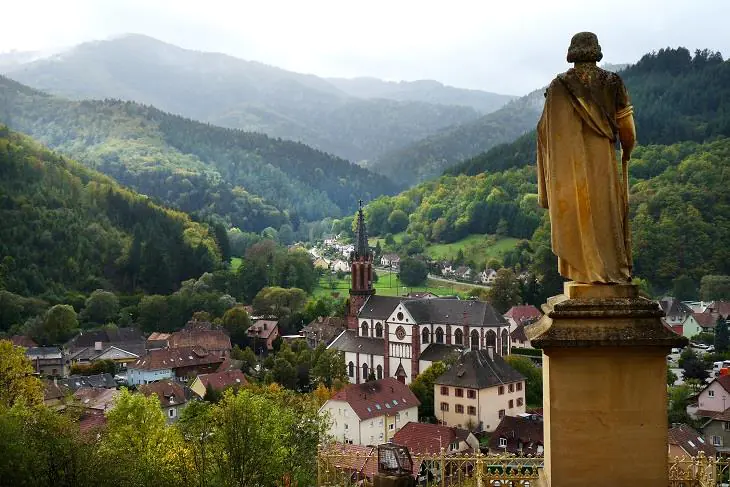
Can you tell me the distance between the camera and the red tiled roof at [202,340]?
233ft

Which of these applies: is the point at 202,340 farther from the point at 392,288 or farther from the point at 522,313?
the point at 392,288

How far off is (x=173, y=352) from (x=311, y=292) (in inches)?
1719

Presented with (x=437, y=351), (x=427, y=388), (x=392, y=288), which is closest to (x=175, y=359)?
(x=437, y=351)

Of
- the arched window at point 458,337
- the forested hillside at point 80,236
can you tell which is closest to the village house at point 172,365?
the arched window at point 458,337

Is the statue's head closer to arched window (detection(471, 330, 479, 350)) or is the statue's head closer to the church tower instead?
arched window (detection(471, 330, 479, 350))

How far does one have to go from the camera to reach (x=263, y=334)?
7938cm

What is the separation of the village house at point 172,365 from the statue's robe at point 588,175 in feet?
191

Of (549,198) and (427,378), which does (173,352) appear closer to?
(427,378)

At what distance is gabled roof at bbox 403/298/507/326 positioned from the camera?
208 feet

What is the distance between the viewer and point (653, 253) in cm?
10294

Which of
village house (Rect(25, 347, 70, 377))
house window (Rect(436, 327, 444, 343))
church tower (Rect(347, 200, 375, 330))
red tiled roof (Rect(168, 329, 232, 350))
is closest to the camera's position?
house window (Rect(436, 327, 444, 343))

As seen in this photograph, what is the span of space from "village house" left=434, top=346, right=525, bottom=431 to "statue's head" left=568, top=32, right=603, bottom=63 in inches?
1696

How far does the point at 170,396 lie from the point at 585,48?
46.0 meters

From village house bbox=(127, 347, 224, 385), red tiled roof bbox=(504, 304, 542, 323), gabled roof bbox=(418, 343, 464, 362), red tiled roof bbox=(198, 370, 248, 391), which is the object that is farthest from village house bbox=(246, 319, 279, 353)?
red tiled roof bbox=(504, 304, 542, 323)
